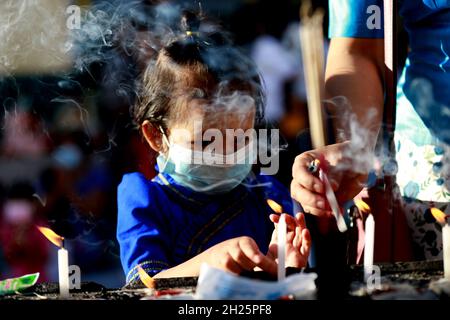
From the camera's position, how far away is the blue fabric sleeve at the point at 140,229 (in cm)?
197

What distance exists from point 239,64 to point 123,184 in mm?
479

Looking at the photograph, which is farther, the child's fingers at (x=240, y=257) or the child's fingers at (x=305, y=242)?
the child's fingers at (x=305, y=242)

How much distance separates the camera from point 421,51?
6.75 feet

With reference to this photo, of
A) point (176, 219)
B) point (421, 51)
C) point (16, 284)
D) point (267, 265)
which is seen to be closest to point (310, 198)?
point (267, 265)

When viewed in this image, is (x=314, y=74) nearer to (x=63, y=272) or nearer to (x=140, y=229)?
(x=140, y=229)

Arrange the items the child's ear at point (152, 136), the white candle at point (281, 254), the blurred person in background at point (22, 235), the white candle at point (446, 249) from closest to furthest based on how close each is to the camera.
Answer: the white candle at point (281, 254), the white candle at point (446, 249), the child's ear at point (152, 136), the blurred person in background at point (22, 235)

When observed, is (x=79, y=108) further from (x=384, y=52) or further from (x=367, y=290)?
(x=367, y=290)

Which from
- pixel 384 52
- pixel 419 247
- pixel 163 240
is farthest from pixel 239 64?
pixel 419 247

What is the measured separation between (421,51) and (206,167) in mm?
668

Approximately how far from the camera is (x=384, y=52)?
2113mm

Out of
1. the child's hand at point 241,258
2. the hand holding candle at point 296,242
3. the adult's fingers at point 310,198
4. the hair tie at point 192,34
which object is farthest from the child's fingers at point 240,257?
the hair tie at point 192,34

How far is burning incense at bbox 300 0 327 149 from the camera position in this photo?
6.36ft

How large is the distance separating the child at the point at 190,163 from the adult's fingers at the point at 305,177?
271 millimetres

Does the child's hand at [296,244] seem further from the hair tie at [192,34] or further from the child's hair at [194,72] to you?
the hair tie at [192,34]
